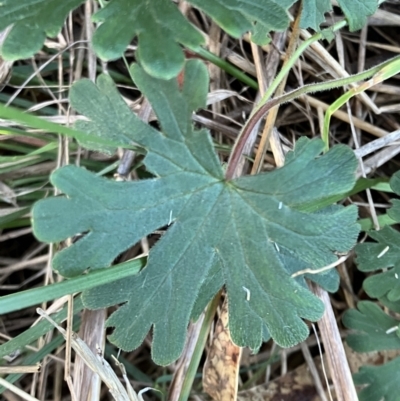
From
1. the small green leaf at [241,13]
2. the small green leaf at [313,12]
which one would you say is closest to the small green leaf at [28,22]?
the small green leaf at [241,13]

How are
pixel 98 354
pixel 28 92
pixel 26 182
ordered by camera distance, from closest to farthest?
pixel 98 354 < pixel 26 182 < pixel 28 92

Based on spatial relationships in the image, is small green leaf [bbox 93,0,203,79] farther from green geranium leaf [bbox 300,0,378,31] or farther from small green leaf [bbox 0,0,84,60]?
green geranium leaf [bbox 300,0,378,31]

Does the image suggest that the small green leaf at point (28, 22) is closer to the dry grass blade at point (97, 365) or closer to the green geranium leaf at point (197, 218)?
the green geranium leaf at point (197, 218)

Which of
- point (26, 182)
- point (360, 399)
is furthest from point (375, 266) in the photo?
point (26, 182)

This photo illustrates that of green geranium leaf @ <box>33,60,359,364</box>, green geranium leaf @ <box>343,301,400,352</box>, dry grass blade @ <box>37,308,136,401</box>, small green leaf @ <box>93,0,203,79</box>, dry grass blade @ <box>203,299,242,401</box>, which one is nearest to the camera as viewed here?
small green leaf @ <box>93,0,203,79</box>

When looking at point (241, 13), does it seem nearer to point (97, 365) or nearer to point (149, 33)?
point (149, 33)

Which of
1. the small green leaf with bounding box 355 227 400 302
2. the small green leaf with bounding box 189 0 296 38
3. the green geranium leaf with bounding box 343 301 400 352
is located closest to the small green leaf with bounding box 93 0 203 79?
the small green leaf with bounding box 189 0 296 38

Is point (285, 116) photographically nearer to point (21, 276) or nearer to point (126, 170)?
point (126, 170)
